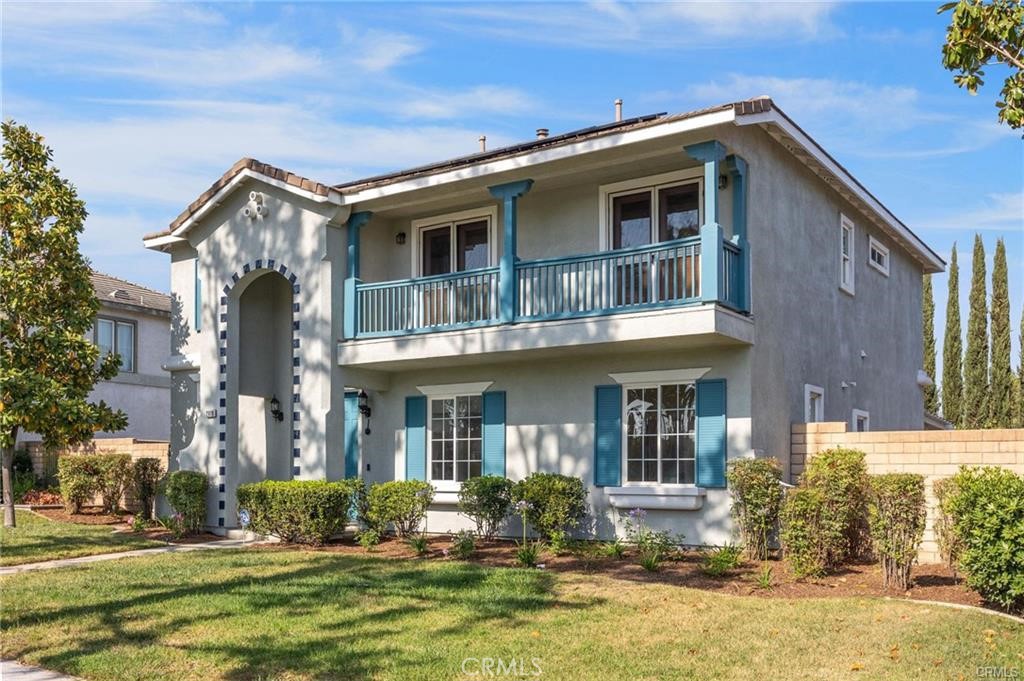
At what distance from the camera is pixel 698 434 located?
14906mm

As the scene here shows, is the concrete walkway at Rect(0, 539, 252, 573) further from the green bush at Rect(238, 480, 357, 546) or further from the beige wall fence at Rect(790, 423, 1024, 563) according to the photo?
the beige wall fence at Rect(790, 423, 1024, 563)

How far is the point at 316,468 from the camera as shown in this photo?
56.5 ft

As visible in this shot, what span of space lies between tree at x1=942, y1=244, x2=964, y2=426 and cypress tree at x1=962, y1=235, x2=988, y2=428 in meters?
0.55

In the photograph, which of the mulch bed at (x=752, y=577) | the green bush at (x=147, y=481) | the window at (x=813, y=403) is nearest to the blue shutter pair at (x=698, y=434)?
the mulch bed at (x=752, y=577)

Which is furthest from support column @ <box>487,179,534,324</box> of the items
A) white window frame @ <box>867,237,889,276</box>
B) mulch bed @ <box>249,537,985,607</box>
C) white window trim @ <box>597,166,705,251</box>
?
white window frame @ <box>867,237,889,276</box>

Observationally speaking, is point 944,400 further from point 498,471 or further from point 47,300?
point 47,300

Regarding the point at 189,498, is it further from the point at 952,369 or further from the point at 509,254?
the point at 952,369

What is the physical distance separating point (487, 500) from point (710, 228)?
17.9 ft

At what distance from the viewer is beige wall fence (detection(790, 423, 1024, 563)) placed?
13.2 meters

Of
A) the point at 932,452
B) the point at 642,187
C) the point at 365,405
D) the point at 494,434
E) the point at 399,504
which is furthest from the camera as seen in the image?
the point at 365,405

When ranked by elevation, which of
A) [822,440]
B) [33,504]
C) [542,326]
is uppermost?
[542,326]

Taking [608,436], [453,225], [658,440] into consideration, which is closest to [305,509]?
[608,436]

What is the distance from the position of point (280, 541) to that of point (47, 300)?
221 inches

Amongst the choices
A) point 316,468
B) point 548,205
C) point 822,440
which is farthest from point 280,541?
point 822,440
